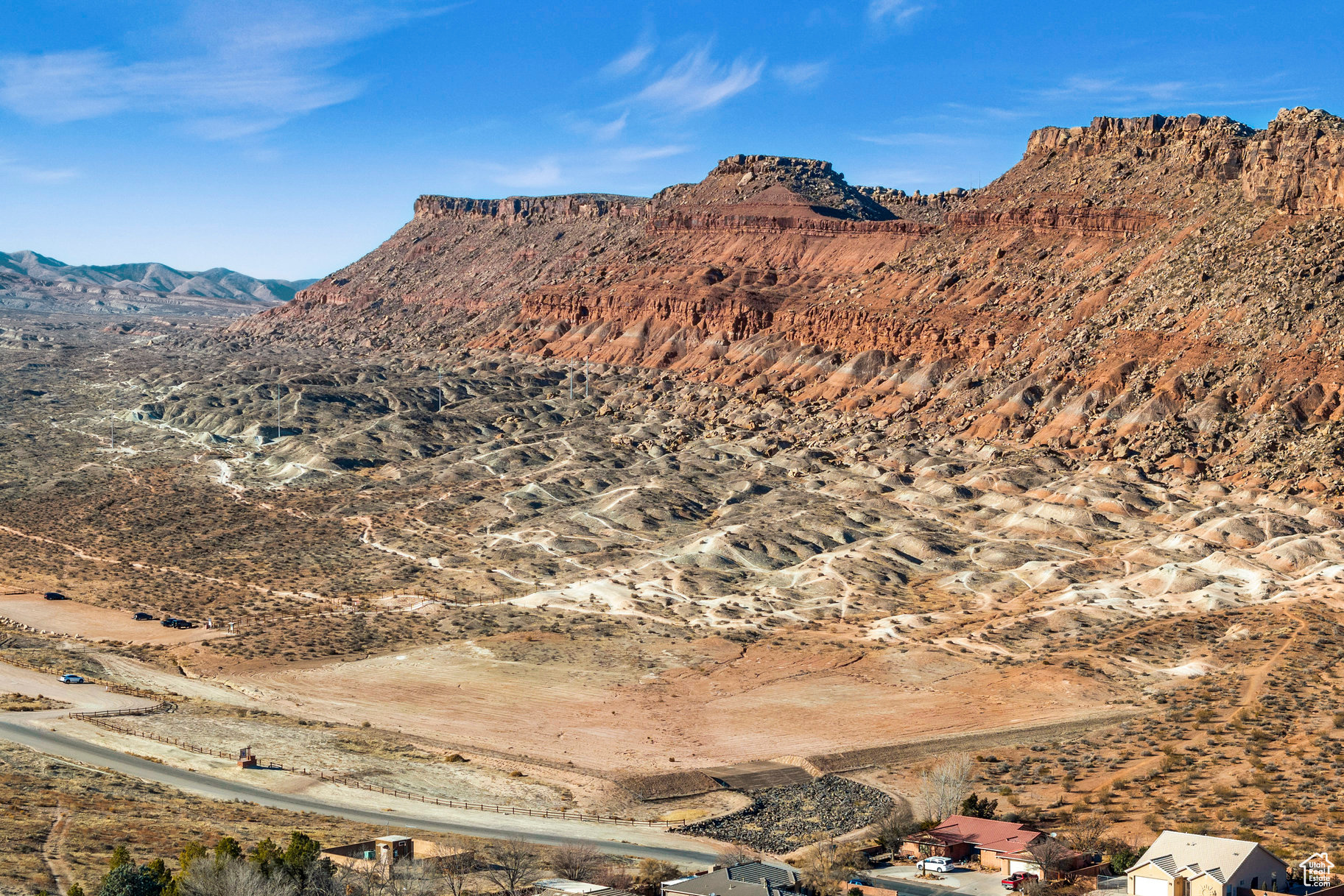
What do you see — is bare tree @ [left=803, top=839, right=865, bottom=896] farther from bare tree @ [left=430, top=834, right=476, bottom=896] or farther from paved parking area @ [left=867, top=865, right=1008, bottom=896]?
bare tree @ [left=430, top=834, right=476, bottom=896]


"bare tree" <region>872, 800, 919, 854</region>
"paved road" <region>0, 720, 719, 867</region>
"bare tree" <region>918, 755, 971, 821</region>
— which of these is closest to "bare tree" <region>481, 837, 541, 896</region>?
"paved road" <region>0, 720, 719, 867</region>

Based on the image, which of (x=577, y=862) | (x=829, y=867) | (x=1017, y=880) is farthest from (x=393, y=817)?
(x=1017, y=880)

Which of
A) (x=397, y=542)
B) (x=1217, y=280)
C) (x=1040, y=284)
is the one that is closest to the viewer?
(x=397, y=542)

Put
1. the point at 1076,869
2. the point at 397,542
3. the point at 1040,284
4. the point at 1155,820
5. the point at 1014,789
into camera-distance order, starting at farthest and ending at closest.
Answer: the point at 1040,284 → the point at 397,542 → the point at 1014,789 → the point at 1155,820 → the point at 1076,869

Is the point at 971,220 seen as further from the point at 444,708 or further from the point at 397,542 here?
the point at 444,708

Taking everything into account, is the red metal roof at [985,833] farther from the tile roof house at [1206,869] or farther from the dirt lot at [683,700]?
the dirt lot at [683,700]

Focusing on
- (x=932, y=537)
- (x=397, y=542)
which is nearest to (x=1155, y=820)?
(x=932, y=537)

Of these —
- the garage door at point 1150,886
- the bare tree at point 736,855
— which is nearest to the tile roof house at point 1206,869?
the garage door at point 1150,886
